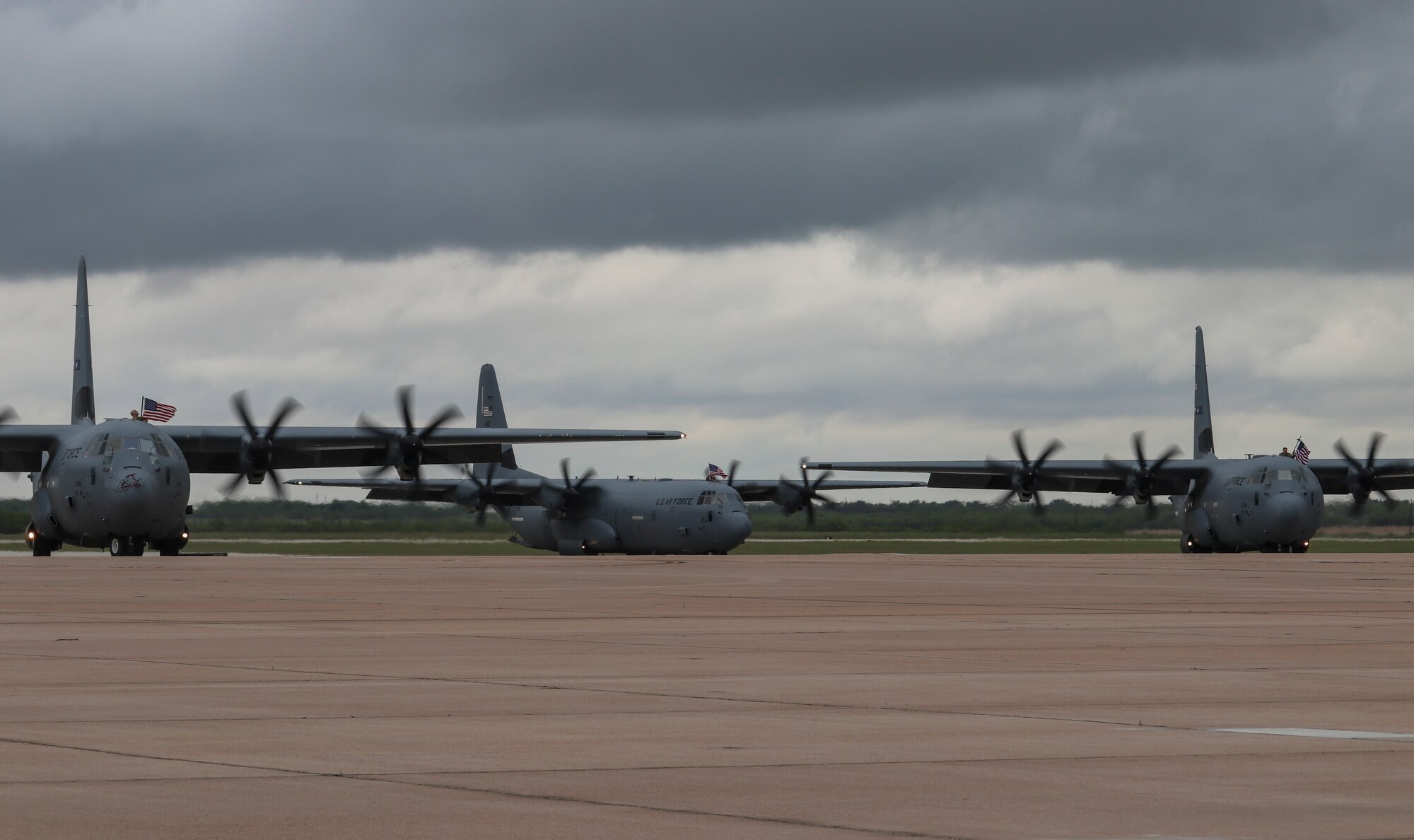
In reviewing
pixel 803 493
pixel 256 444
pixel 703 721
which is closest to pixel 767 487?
pixel 803 493

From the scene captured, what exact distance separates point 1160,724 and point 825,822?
3.91 m

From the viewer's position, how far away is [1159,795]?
775 centimetres

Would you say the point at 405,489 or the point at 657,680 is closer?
the point at 657,680

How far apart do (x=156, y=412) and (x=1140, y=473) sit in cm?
4065

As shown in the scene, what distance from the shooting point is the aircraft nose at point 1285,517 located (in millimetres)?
67438

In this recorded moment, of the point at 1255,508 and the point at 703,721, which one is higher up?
the point at 1255,508

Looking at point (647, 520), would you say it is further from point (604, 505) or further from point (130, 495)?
point (130, 495)

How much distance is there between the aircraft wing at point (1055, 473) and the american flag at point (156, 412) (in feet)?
108

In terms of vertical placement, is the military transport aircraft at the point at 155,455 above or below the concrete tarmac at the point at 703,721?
above

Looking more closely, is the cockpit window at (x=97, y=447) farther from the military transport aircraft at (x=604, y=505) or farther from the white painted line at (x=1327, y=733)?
the white painted line at (x=1327, y=733)

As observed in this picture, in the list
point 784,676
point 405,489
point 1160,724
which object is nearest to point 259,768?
point 1160,724

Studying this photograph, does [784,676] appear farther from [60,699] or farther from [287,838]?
[287,838]

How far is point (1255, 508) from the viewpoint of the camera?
228ft

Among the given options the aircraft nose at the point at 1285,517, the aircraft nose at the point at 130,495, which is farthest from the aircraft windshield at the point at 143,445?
the aircraft nose at the point at 1285,517
